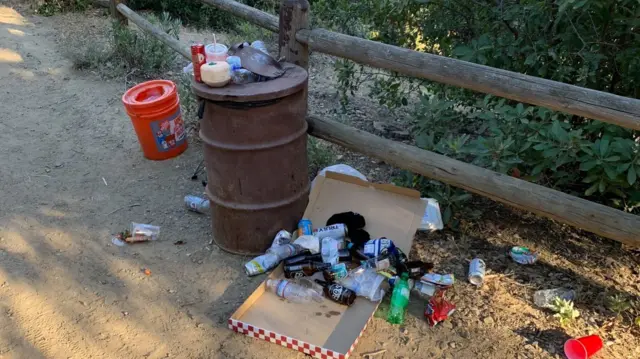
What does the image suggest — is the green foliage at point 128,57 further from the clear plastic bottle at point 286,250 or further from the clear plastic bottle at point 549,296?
the clear plastic bottle at point 549,296

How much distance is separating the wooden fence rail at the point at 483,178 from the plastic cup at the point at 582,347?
18.3 inches

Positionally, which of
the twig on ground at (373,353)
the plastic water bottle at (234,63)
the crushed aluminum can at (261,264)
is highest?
the plastic water bottle at (234,63)

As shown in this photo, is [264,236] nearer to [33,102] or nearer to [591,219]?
[591,219]

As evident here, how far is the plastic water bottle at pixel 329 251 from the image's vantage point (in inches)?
122

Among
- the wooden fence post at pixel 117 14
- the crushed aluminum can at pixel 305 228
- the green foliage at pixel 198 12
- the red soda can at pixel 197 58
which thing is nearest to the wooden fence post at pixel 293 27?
the red soda can at pixel 197 58

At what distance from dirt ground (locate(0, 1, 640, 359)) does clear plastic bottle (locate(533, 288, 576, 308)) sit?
4cm

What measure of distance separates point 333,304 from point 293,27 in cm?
157

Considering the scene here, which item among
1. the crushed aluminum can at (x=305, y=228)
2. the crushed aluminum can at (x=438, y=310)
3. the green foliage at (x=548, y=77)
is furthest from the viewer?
the crushed aluminum can at (x=305, y=228)

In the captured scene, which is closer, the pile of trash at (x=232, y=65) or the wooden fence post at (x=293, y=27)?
the pile of trash at (x=232, y=65)

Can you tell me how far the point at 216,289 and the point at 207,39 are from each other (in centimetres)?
540

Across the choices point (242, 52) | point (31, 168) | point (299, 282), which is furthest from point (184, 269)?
point (31, 168)

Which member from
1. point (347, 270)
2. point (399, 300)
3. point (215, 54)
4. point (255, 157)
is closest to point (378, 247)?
point (347, 270)

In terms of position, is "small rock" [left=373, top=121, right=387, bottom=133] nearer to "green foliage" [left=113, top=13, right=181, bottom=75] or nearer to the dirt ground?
the dirt ground

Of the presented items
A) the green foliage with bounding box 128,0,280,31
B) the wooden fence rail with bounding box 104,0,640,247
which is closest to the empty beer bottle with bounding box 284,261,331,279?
the wooden fence rail with bounding box 104,0,640,247
